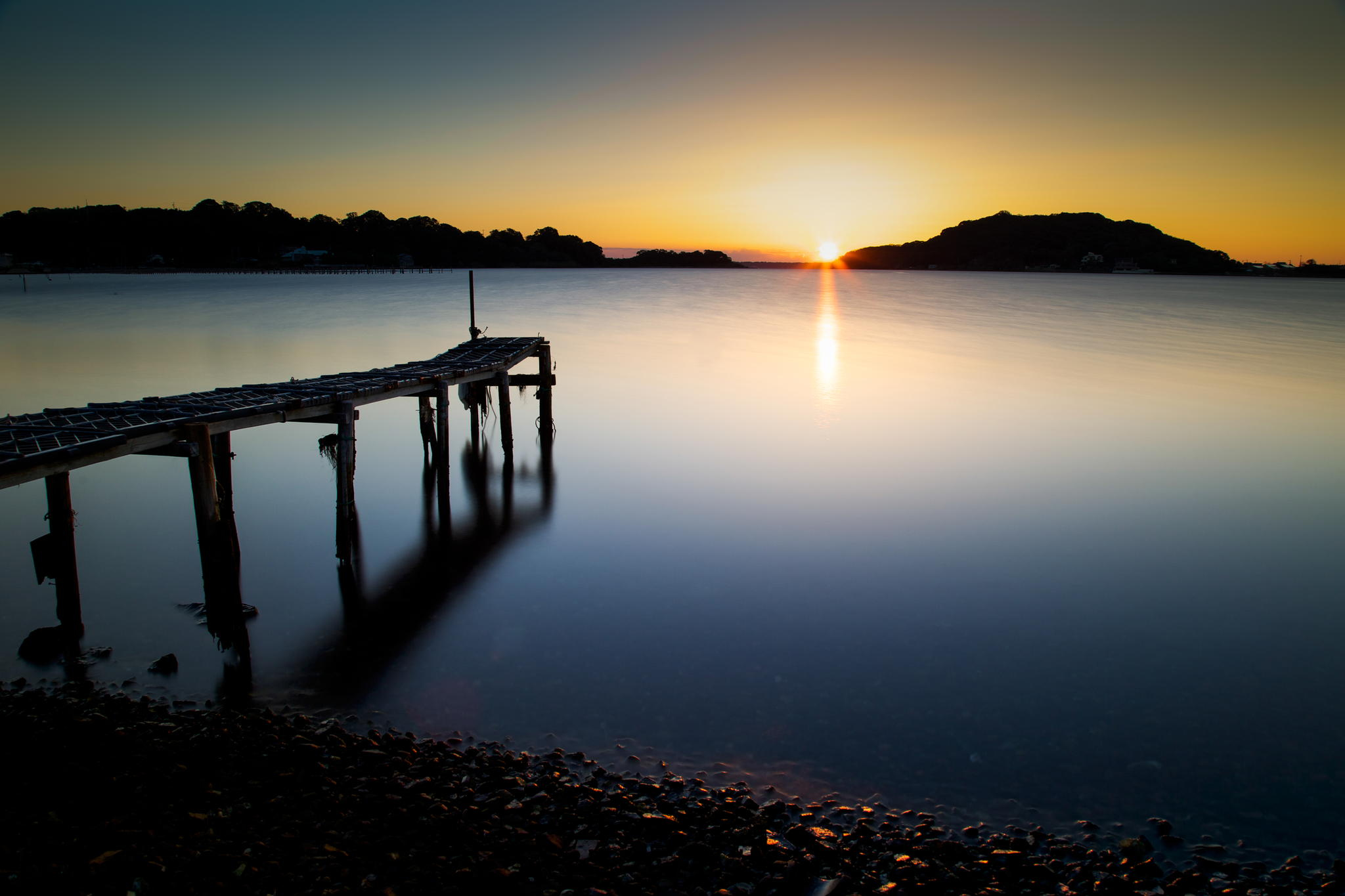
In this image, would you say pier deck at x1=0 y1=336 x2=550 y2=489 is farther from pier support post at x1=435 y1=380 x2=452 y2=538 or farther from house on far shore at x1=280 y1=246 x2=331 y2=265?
house on far shore at x1=280 y1=246 x2=331 y2=265

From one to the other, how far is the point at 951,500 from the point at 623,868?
41.2 ft

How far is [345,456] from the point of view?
A: 12.5 metres

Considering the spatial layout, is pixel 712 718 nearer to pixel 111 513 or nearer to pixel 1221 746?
pixel 1221 746

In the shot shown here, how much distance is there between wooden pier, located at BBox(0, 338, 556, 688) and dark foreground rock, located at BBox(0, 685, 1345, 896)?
2.32 m

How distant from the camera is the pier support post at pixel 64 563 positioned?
941 cm

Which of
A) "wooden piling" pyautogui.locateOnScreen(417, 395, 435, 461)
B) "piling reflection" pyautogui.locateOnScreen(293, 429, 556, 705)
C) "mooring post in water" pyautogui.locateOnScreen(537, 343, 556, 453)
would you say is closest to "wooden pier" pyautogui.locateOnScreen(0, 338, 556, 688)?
"piling reflection" pyautogui.locateOnScreen(293, 429, 556, 705)

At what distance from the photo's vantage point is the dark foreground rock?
16.9 feet

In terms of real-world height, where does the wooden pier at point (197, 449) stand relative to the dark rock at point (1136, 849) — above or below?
above

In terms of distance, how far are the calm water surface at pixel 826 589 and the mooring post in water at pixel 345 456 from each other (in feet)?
3.51

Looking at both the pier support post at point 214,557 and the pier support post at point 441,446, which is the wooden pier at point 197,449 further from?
the pier support post at point 441,446

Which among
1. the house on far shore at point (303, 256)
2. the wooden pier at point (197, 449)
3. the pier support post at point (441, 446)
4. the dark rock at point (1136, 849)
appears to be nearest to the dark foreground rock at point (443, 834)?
the dark rock at point (1136, 849)

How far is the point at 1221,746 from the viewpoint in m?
7.89

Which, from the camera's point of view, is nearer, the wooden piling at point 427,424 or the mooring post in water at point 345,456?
the mooring post in water at point 345,456

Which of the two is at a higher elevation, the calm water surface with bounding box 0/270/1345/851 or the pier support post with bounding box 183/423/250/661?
the pier support post with bounding box 183/423/250/661
